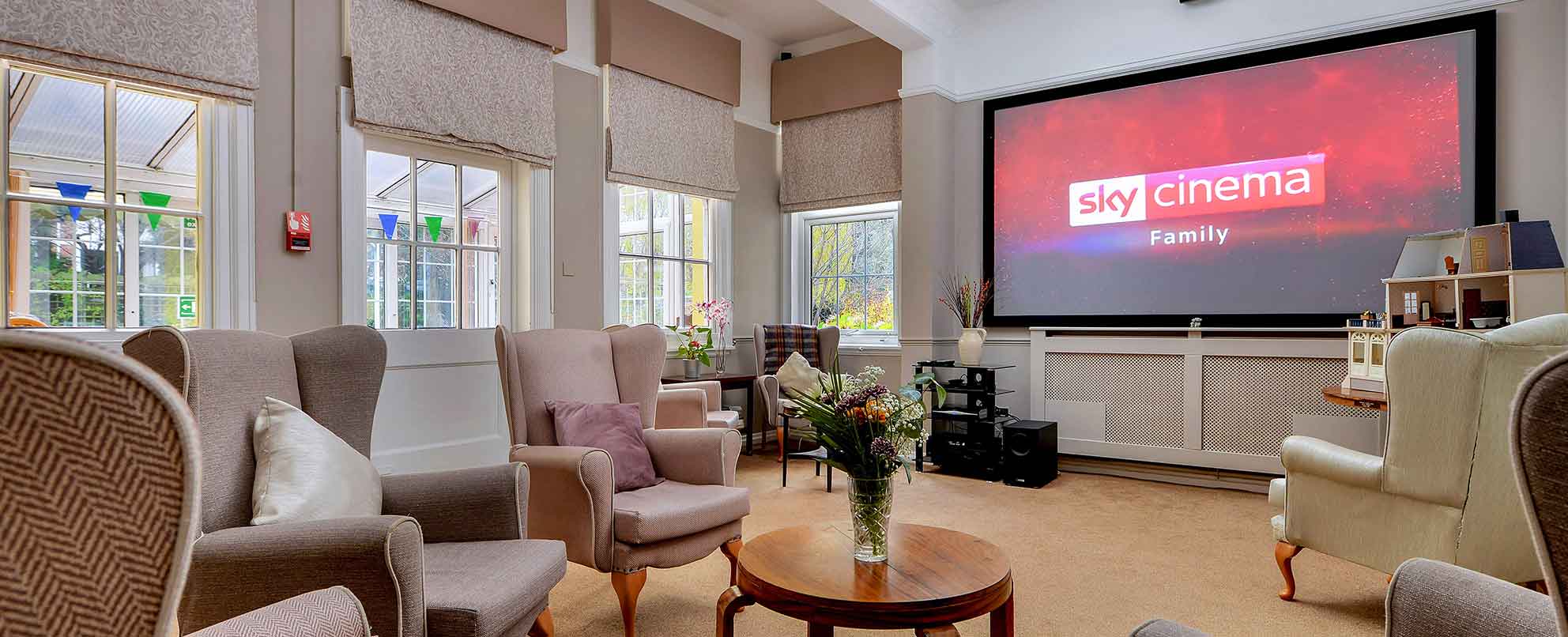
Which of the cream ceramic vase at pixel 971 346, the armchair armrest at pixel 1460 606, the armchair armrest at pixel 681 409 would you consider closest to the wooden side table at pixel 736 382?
the armchair armrest at pixel 681 409

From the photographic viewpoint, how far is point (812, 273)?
20.3 feet

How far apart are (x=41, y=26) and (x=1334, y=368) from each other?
5.69 meters

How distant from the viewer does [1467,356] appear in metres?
2.05

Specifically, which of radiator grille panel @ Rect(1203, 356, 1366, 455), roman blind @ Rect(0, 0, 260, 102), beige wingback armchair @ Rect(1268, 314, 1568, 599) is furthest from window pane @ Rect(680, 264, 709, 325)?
beige wingback armchair @ Rect(1268, 314, 1568, 599)

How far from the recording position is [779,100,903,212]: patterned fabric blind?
5.55m

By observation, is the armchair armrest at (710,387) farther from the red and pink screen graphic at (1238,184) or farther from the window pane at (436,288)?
the red and pink screen graphic at (1238,184)

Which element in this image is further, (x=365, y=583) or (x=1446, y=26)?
(x=1446, y=26)

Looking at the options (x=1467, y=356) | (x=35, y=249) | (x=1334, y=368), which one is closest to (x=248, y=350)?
(x=35, y=249)

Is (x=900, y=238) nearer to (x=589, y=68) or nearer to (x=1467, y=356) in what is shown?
(x=589, y=68)

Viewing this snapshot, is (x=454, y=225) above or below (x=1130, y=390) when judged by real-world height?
above

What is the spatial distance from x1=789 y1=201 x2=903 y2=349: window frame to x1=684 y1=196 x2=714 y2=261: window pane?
813 mm

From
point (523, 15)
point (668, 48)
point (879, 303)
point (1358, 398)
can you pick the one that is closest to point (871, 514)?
point (1358, 398)

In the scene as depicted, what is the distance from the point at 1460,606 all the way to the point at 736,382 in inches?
167

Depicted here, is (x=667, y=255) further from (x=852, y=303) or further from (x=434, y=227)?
(x=434, y=227)
